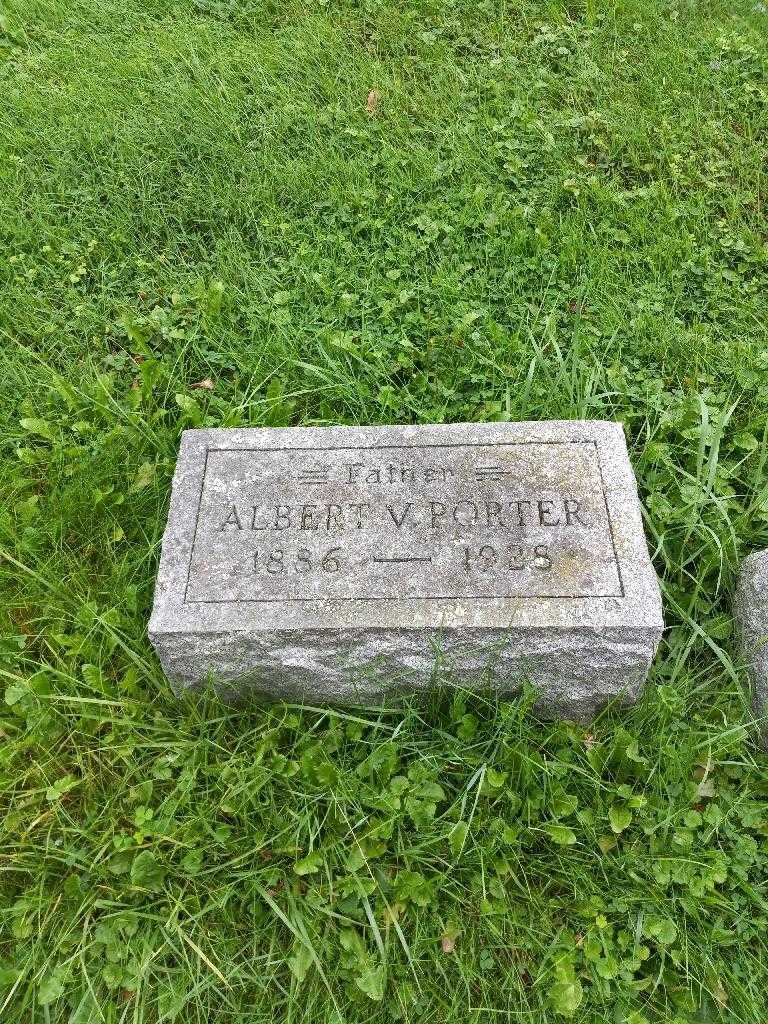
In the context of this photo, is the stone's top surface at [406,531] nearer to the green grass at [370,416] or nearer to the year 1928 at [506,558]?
the year 1928 at [506,558]

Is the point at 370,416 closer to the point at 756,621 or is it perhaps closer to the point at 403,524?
the point at 403,524

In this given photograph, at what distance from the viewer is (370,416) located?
286cm

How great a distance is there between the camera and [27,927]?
1.98 metres

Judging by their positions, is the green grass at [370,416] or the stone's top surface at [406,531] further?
the stone's top surface at [406,531]

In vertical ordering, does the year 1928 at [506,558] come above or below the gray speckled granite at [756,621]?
above

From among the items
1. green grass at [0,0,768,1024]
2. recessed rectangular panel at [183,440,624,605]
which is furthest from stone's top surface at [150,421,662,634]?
green grass at [0,0,768,1024]

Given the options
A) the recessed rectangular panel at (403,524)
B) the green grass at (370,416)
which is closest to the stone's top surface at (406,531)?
the recessed rectangular panel at (403,524)

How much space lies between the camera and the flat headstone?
2057 mm

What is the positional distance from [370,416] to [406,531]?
2.54ft

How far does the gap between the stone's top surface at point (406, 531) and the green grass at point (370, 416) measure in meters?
0.32

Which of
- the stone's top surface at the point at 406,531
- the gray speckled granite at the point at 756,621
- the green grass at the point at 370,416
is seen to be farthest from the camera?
the gray speckled granite at the point at 756,621

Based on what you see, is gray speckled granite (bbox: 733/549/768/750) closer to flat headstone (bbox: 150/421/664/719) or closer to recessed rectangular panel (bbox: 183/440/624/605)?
flat headstone (bbox: 150/421/664/719)

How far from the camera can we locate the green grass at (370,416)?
196 cm

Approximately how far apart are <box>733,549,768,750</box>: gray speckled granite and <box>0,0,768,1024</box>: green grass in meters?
0.08
